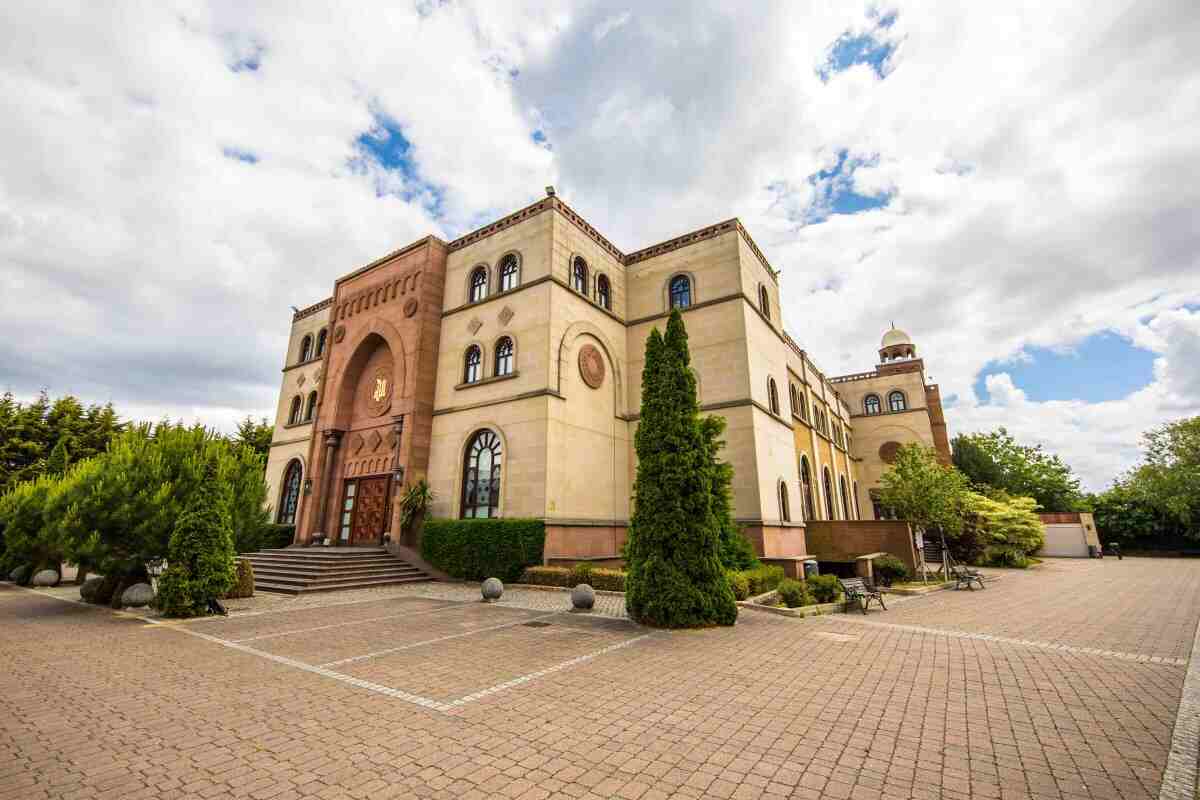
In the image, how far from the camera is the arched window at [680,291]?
826 inches

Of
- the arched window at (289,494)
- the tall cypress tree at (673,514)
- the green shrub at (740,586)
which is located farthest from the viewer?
the arched window at (289,494)

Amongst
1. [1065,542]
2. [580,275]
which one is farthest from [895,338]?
[580,275]

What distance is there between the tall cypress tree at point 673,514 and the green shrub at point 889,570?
10.9m

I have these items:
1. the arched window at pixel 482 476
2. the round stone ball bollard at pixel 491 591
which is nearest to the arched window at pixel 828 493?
the arched window at pixel 482 476

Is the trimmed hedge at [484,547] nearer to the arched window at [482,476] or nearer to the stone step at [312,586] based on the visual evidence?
the arched window at [482,476]

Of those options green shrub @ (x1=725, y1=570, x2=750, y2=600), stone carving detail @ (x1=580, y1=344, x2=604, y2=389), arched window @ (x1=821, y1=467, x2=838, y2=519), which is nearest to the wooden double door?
stone carving detail @ (x1=580, y1=344, x2=604, y2=389)

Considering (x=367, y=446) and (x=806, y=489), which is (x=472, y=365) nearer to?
(x=367, y=446)

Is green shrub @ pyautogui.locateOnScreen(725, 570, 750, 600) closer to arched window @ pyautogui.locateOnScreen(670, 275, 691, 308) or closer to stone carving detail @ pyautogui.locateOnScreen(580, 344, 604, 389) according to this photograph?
stone carving detail @ pyautogui.locateOnScreen(580, 344, 604, 389)

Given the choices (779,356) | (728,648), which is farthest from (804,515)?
(728,648)

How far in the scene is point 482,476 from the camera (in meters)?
17.9

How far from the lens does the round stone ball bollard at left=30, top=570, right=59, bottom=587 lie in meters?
15.6

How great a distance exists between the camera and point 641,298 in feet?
71.9

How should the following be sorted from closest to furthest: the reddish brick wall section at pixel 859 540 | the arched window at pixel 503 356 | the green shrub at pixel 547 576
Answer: the green shrub at pixel 547 576 < the reddish brick wall section at pixel 859 540 < the arched window at pixel 503 356

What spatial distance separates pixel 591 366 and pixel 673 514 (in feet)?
33.2
